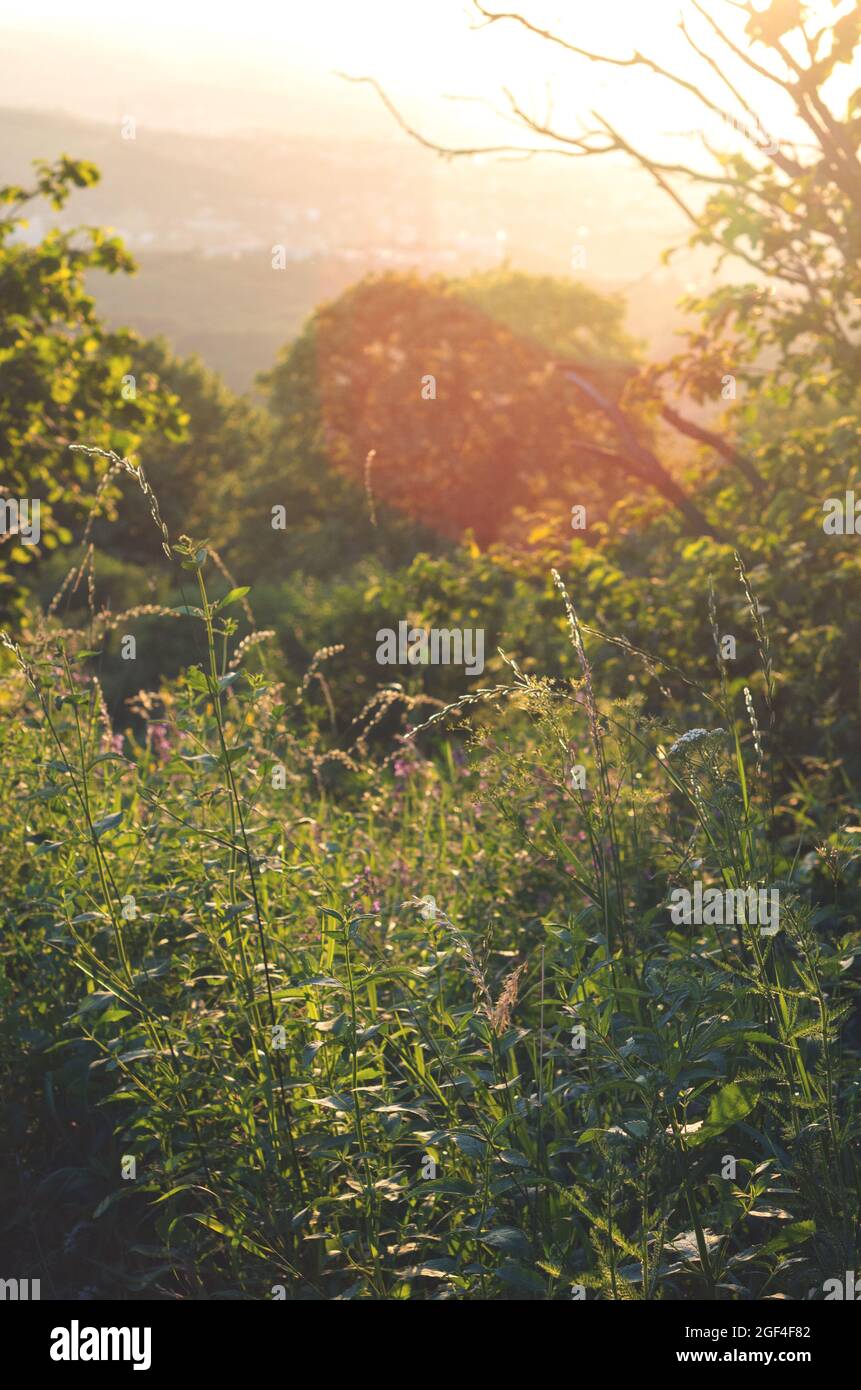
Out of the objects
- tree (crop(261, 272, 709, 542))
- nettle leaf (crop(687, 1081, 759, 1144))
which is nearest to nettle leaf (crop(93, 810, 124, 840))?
nettle leaf (crop(687, 1081, 759, 1144))

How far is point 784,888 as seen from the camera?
2.76 metres

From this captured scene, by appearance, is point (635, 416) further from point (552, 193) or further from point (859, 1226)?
point (552, 193)

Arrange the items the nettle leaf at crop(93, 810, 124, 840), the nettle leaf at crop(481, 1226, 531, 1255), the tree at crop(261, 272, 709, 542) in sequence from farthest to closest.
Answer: the tree at crop(261, 272, 709, 542), the nettle leaf at crop(93, 810, 124, 840), the nettle leaf at crop(481, 1226, 531, 1255)

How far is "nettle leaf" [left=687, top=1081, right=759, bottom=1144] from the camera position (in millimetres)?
2154

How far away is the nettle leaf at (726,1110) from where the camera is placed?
215 centimetres

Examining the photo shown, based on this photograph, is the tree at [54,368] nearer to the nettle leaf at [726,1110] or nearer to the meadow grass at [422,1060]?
the meadow grass at [422,1060]

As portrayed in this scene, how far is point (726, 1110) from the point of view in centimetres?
218

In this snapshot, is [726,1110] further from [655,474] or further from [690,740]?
[655,474]

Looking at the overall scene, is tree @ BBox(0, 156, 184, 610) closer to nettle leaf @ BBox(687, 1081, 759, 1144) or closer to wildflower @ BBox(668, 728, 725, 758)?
wildflower @ BBox(668, 728, 725, 758)

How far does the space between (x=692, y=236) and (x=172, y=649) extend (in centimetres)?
866

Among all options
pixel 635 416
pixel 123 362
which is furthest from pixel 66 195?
pixel 635 416

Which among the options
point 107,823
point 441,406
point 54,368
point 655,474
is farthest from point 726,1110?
point 441,406

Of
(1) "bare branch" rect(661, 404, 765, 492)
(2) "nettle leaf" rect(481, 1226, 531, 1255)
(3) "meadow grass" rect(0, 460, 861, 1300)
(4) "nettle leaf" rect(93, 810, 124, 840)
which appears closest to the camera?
(2) "nettle leaf" rect(481, 1226, 531, 1255)
